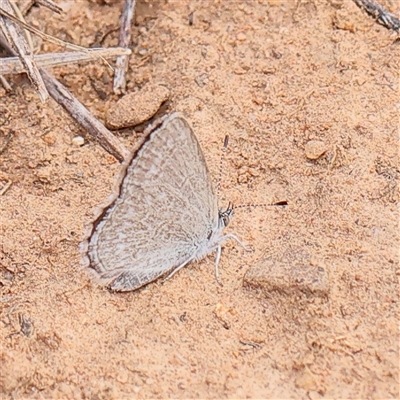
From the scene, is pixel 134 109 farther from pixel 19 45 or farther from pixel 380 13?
pixel 380 13

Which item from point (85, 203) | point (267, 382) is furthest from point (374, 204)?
point (85, 203)

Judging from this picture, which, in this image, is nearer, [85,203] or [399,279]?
[399,279]

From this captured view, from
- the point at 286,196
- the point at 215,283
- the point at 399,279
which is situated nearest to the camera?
the point at 399,279

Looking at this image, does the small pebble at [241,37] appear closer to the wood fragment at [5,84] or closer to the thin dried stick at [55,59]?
the thin dried stick at [55,59]

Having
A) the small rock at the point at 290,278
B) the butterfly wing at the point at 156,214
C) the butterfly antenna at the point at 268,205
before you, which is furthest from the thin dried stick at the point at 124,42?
the small rock at the point at 290,278

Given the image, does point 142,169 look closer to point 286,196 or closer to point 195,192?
point 195,192

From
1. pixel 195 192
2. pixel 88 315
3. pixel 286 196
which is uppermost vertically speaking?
pixel 195 192
